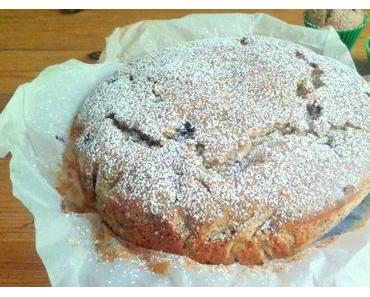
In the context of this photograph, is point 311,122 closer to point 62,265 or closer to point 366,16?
point 62,265

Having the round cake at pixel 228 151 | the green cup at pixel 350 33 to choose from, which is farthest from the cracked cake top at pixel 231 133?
the green cup at pixel 350 33

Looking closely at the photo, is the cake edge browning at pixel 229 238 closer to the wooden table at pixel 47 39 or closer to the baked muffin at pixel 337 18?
the wooden table at pixel 47 39

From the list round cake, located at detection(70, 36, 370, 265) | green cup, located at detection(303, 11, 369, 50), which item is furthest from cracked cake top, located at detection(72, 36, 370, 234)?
green cup, located at detection(303, 11, 369, 50)

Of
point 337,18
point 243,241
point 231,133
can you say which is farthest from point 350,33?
point 243,241
